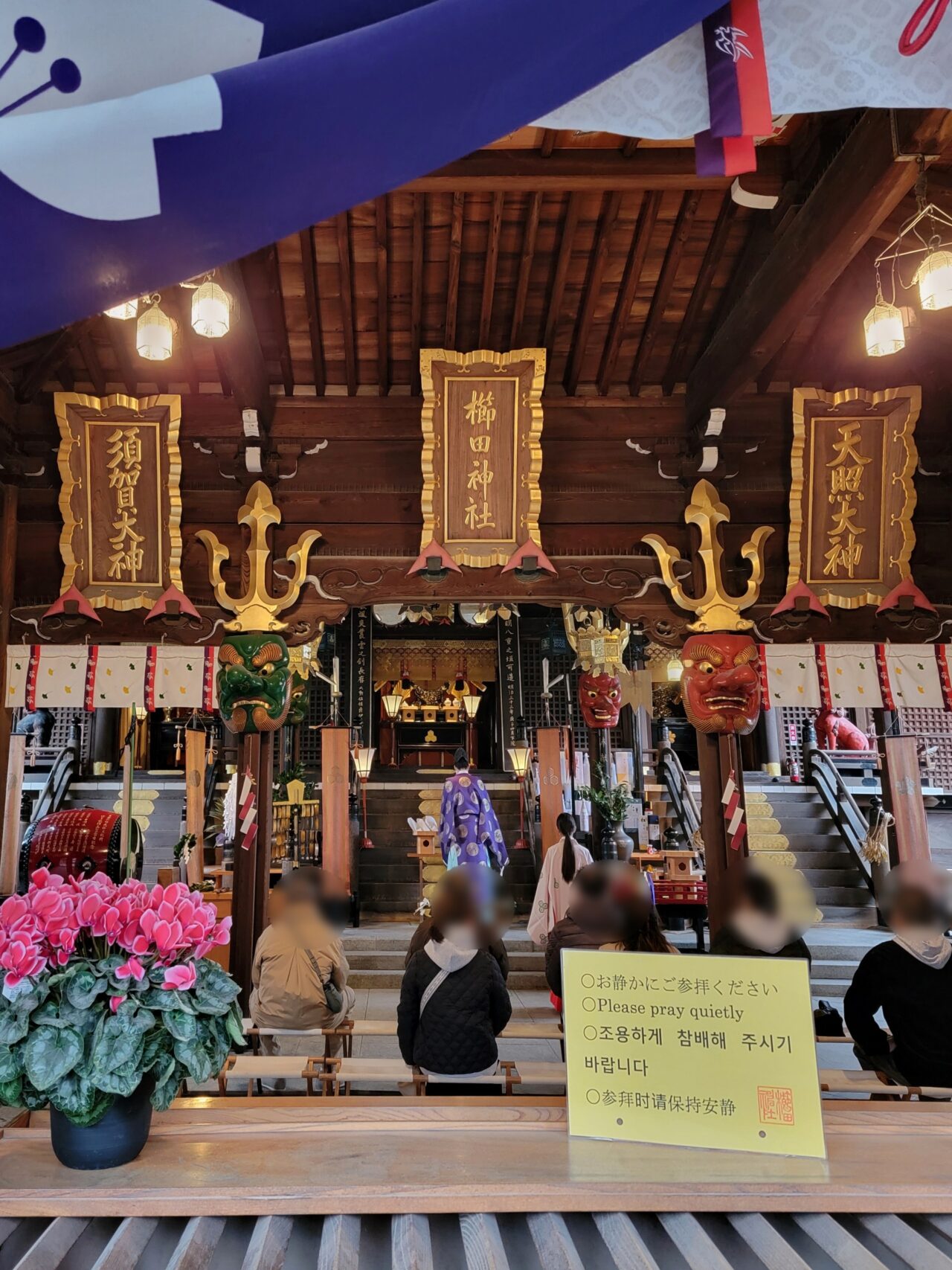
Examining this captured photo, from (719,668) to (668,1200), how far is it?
4984 mm

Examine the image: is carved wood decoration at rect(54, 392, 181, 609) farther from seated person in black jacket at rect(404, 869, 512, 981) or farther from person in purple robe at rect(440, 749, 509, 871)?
person in purple robe at rect(440, 749, 509, 871)

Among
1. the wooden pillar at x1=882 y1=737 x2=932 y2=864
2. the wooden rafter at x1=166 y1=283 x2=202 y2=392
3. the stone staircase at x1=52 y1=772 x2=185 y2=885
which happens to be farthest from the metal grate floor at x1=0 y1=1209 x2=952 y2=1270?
the stone staircase at x1=52 y1=772 x2=185 y2=885

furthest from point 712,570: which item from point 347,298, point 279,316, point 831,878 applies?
point 831,878

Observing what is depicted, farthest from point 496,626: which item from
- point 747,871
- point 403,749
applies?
point 747,871

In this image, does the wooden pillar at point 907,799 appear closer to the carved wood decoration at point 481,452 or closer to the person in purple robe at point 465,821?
the person in purple robe at point 465,821

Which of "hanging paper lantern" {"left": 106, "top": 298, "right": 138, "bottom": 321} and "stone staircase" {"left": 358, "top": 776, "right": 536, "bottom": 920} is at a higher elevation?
"hanging paper lantern" {"left": 106, "top": 298, "right": 138, "bottom": 321}

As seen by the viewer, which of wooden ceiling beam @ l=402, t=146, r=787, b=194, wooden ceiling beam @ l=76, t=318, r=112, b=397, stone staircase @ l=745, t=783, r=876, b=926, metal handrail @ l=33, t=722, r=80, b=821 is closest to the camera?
wooden ceiling beam @ l=402, t=146, r=787, b=194

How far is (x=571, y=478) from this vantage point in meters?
6.36

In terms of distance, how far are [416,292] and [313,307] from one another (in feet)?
2.34

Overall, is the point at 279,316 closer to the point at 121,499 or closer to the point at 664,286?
the point at 121,499

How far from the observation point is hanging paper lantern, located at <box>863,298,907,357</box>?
447 cm

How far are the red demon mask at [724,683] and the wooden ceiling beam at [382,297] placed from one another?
3.07m

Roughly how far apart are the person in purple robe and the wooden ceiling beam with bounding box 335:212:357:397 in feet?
15.5

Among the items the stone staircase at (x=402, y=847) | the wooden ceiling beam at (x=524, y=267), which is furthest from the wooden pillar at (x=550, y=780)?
the wooden ceiling beam at (x=524, y=267)
